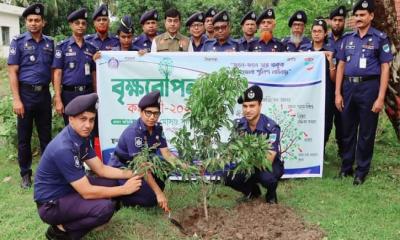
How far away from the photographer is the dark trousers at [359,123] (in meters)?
4.77

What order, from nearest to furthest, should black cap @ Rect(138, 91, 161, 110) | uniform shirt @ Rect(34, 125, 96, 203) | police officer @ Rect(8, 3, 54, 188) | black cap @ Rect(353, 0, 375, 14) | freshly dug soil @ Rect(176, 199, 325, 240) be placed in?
uniform shirt @ Rect(34, 125, 96, 203) < freshly dug soil @ Rect(176, 199, 325, 240) < black cap @ Rect(138, 91, 161, 110) < black cap @ Rect(353, 0, 375, 14) < police officer @ Rect(8, 3, 54, 188)

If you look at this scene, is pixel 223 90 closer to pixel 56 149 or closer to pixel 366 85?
pixel 56 149

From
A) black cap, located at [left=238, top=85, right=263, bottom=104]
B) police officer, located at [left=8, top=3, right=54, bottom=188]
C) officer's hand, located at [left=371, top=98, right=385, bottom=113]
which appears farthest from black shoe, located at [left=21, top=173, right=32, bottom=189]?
officer's hand, located at [left=371, top=98, right=385, bottom=113]

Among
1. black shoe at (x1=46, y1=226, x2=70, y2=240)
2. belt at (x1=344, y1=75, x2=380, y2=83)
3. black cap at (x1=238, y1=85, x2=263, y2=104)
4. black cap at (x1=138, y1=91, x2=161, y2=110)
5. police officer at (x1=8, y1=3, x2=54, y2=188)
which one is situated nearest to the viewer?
black shoe at (x1=46, y1=226, x2=70, y2=240)

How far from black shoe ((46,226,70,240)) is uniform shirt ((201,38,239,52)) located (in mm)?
3025

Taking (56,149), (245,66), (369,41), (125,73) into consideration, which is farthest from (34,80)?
(369,41)

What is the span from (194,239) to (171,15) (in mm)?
3057

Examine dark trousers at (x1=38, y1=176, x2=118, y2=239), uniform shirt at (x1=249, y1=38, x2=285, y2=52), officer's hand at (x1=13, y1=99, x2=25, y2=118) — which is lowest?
dark trousers at (x1=38, y1=176, x2=118, y2=239)

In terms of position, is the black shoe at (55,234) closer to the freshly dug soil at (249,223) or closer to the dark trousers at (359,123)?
the freshly dug soil at (249,223)

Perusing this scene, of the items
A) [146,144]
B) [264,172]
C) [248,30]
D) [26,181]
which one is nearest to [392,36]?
[248,30]

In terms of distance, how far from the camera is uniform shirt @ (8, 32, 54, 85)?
16.0 feet

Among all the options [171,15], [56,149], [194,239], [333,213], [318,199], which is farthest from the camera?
[171,15]

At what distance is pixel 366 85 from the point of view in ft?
15.6

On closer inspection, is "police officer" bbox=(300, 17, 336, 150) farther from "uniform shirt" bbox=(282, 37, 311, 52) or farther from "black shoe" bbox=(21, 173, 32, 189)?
"black shoe" bbox=(21, 173, 32, 189)
